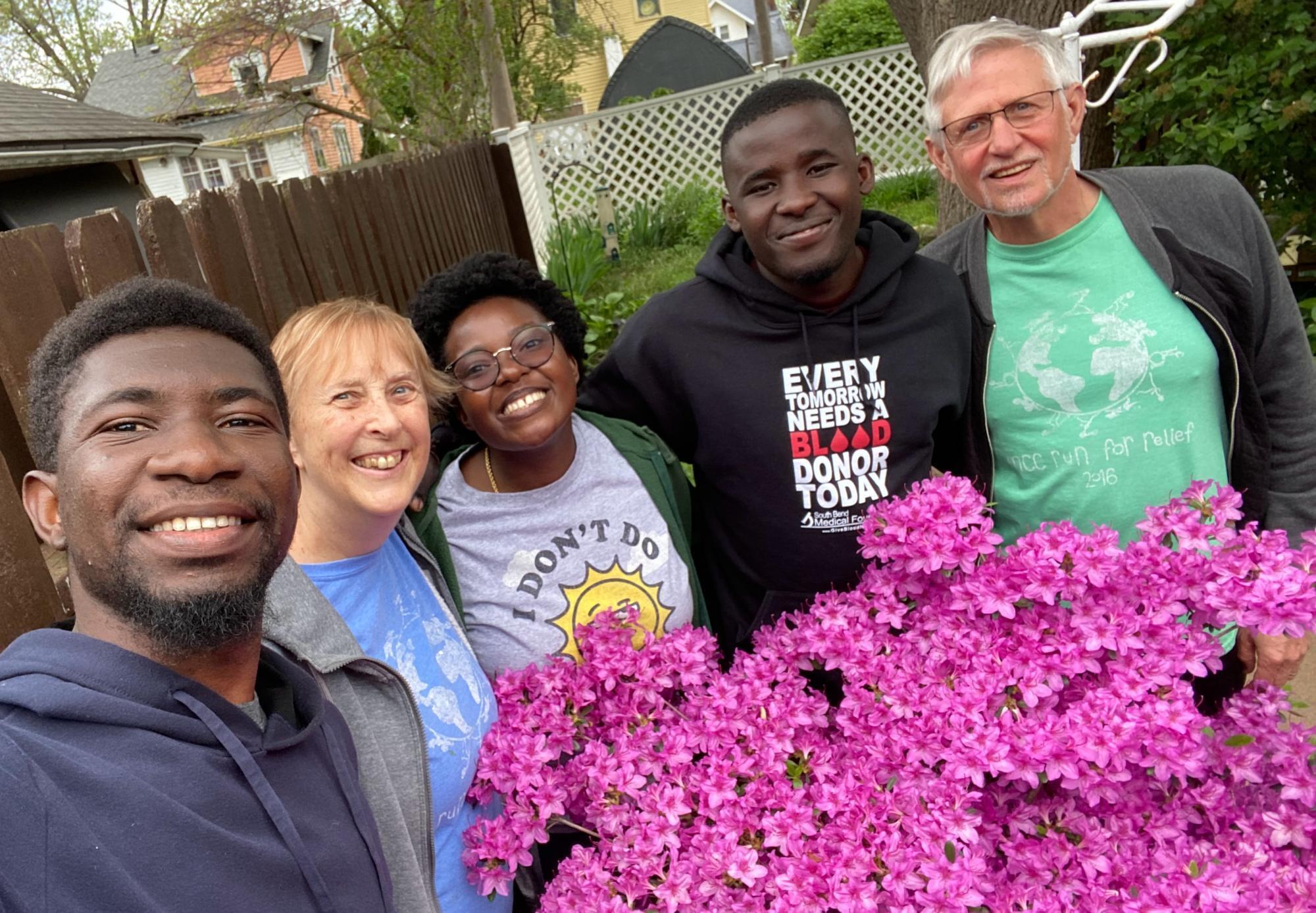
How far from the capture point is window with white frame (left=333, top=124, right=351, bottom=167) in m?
41.0

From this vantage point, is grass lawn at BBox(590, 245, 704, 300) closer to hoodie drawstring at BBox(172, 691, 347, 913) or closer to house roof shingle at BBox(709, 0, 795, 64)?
hoodie drawstring at BBox(172, 691, 347, 913)

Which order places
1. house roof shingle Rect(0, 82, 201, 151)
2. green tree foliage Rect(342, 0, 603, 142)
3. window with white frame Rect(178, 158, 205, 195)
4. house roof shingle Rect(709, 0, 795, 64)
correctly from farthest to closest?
1. house roof shingle Rect(709, 0, 795, 64)
2. window with white frame Rect(178, 158, 205, 195)
3. green tree foliage Rect(342, 0, 603, 142)
4. house roof shingle Rect(0, 82, 201, 151)

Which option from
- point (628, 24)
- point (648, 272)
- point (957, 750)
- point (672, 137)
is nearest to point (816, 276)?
point (957, 750)

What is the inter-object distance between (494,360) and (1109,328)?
5.07 ft

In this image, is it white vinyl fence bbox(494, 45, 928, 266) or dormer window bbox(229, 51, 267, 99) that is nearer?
white vinyl fence bbox(494, 45, 928, 266)

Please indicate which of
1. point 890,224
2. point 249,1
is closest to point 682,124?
point 249,1

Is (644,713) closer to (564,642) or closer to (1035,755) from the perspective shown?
(564,642)

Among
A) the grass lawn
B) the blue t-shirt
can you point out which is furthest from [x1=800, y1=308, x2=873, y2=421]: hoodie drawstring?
the grass lawn

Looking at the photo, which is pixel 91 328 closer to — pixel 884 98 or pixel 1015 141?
pixel 1015 141

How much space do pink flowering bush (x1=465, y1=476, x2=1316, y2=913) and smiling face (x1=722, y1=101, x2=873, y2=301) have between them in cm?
70

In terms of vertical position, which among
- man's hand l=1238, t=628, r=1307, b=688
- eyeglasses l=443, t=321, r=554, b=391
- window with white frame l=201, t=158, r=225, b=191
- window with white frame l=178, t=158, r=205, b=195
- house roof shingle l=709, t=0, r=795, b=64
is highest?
house roof shingle l=709, t=0, r=795, b=64

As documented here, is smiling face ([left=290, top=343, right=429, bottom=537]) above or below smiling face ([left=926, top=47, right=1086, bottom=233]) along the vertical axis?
below

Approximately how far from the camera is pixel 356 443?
6.37ft

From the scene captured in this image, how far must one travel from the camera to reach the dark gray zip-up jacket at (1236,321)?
2262 millimetres
